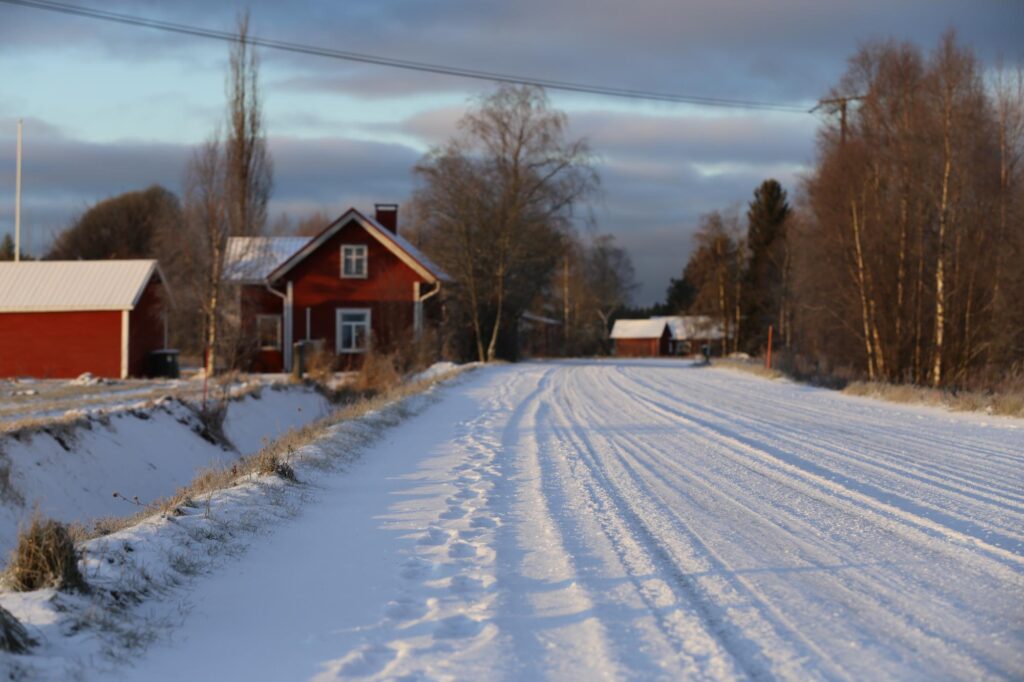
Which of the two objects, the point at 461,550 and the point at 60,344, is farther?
the point at 60,344

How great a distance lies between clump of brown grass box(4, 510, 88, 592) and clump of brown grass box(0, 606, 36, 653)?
0.56 meters

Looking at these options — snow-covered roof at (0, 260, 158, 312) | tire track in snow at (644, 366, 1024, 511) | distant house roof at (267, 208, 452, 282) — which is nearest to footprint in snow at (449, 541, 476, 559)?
tire track in snow at (644, 366, 1024, 511)

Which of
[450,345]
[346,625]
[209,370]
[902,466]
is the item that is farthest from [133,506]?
[450,345]

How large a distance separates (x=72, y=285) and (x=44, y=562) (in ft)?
118

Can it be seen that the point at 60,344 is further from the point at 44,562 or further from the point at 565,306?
the point at 565,306

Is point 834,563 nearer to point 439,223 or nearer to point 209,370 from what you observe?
point 209,370

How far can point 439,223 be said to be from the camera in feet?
152

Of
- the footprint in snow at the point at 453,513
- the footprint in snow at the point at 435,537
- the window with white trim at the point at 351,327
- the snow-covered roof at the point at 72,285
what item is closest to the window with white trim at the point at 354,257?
the window with white trim at the point at 351,327

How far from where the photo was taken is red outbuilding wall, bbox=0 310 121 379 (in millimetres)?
35969

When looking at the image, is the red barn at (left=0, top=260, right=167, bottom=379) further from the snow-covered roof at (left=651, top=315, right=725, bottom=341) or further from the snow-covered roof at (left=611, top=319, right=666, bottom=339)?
the snow-covered roof at (left=611, top=319, right=666, bottom=339)

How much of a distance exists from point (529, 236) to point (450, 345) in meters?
6.70

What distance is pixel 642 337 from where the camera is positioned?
101 m

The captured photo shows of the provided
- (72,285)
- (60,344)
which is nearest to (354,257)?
(72,285)

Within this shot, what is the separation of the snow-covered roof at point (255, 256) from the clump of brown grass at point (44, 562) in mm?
32757
